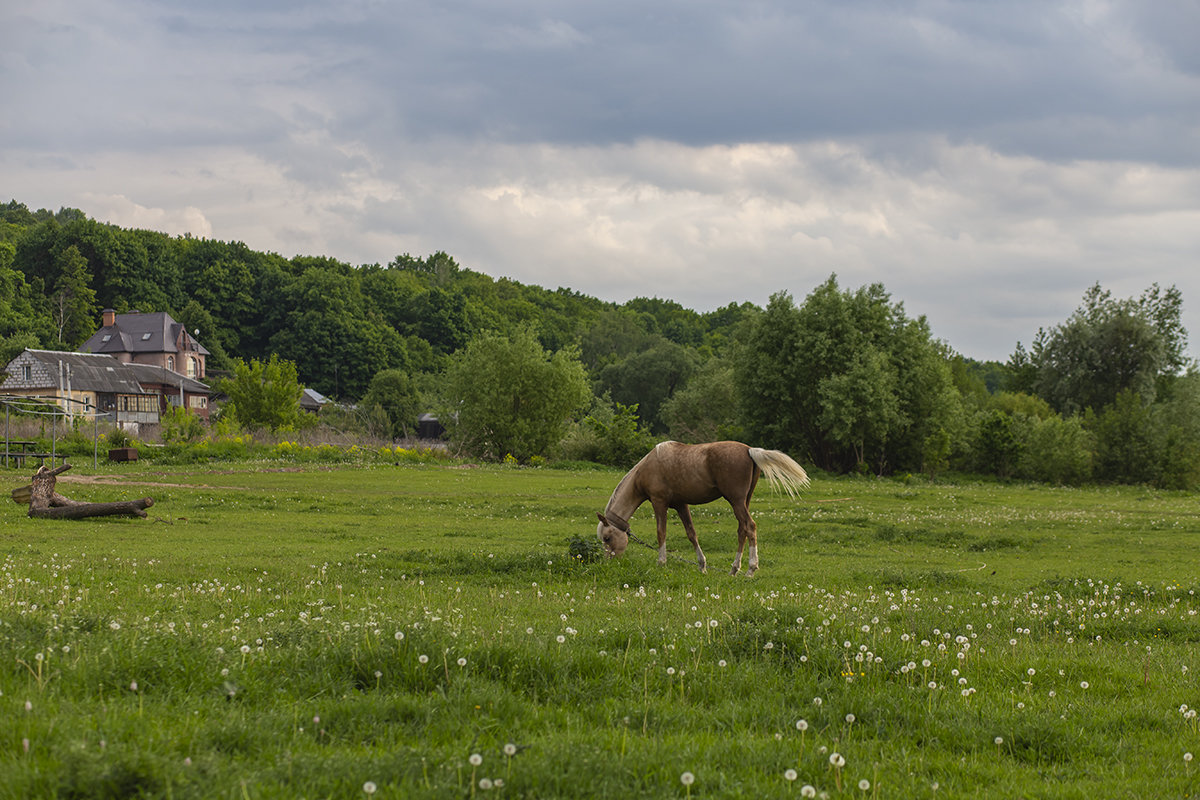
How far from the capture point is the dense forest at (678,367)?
5853 cm

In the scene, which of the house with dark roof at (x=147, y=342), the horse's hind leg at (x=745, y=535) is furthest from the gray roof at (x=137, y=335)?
the horse's hind leg at (x=745, y=535)

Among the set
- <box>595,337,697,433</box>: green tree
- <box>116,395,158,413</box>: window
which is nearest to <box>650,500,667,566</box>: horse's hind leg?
<box>116,395,158,413</box>: window

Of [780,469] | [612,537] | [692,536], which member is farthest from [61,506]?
[780,469]

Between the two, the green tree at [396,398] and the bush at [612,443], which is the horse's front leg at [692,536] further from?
the green tree at [396,398]

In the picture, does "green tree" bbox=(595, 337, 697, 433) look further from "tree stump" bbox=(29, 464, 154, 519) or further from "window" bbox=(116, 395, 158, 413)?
"tree stump" bbox=(29, 464, 154, 519)

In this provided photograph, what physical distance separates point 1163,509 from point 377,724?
36.2m

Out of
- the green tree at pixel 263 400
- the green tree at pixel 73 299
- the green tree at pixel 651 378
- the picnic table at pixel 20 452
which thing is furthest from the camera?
the green tree at pixel 651 378

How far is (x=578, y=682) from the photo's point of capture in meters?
6.53

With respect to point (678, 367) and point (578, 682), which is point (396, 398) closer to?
point (678, 367)

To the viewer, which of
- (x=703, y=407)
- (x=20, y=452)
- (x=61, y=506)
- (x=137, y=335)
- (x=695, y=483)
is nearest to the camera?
(x=695, y=483)

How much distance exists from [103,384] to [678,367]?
2969 inches

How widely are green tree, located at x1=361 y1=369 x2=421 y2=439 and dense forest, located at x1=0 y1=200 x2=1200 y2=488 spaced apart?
31 cm

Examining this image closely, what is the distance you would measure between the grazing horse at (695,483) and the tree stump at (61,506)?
13993 mm

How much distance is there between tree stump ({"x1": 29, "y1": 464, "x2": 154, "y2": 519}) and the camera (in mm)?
22781
